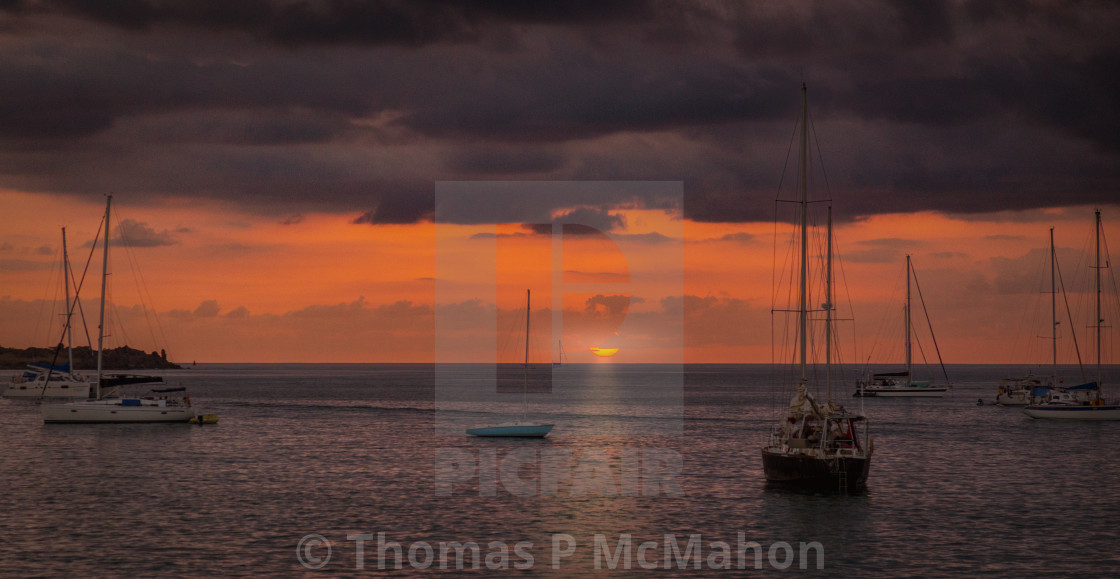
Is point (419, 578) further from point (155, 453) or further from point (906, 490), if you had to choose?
point (155, 453)

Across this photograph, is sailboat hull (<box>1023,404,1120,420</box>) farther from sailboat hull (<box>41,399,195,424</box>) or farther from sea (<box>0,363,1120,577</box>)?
sailboat hull (<box>41,399,195,424</box>)

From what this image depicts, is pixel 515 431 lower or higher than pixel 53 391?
lower

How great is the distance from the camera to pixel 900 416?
143 metres

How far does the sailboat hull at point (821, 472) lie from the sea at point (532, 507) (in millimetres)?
1000

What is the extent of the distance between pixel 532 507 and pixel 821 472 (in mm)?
17371

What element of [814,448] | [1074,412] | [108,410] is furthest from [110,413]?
[1074,412]

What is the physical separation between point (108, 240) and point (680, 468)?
72.5 meters

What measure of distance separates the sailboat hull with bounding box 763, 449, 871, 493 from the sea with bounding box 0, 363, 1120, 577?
3.28ft

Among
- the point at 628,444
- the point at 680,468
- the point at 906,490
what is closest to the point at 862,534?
the point at 906,490

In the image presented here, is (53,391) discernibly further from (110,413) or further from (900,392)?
(900,392)

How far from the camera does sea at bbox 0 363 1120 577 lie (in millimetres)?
42281

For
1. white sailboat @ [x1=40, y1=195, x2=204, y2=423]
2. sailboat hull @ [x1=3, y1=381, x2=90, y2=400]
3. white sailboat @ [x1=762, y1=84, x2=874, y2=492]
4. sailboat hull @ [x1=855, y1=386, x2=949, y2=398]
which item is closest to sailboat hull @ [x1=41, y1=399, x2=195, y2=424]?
white sailboat @ [x1=40, y1=195, x2=204, y2=423]

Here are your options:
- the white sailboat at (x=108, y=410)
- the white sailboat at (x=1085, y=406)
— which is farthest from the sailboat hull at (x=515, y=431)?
the white sailboat at (x=1085, y=406)

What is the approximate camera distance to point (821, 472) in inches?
2263
